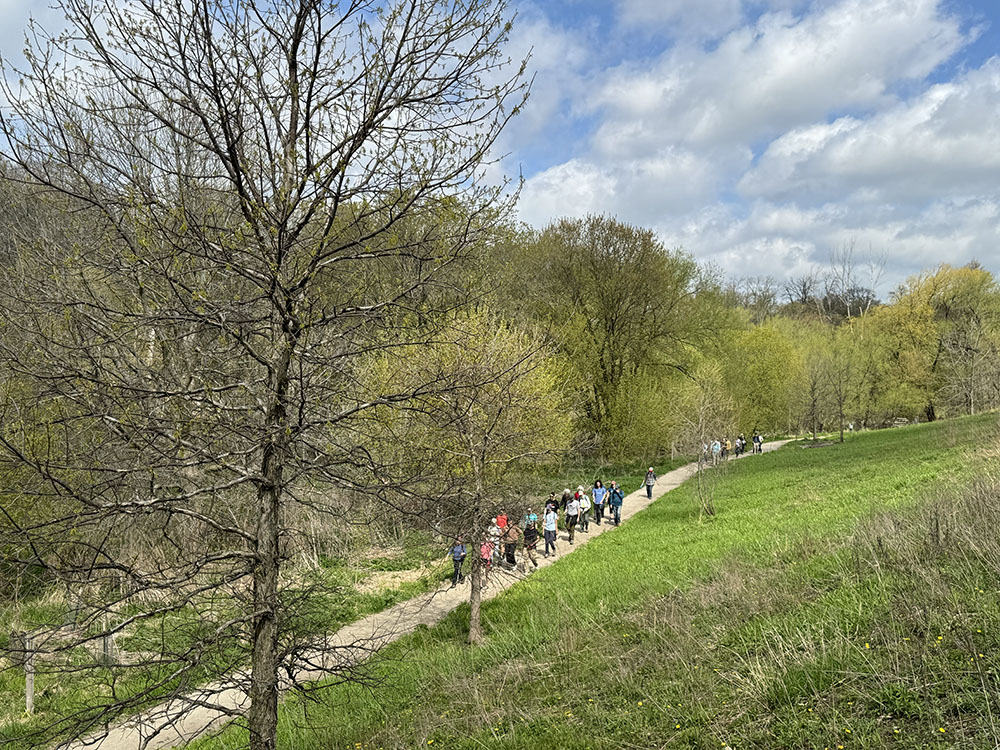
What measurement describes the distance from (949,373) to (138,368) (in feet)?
154

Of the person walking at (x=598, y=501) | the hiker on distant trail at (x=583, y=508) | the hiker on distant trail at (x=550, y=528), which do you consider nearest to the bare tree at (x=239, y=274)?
the hiker on distant trail at (x=550, y=528)

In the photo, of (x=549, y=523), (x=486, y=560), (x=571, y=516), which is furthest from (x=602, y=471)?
(x=486, y=560)

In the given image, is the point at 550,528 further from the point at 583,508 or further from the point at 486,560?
the point at 486,560

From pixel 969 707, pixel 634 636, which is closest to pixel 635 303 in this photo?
pixel 634 636

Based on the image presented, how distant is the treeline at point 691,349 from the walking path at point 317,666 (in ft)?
24.3

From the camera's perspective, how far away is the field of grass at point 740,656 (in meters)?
4.34

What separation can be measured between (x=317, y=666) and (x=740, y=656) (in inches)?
147

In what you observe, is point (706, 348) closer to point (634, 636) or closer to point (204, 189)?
point (634, 636)

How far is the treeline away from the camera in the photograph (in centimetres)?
2830

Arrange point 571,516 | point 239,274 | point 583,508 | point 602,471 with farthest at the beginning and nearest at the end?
1. point 602,471
2. point 583,508
3. point 571,516
4. point 239,274

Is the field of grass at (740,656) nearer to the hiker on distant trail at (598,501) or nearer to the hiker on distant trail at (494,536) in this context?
the hiker on distant trail at (494,536)

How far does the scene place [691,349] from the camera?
105 ft

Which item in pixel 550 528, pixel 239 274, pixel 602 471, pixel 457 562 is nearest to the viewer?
pixel 239 274

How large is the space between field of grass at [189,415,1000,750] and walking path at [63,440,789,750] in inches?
18.7
